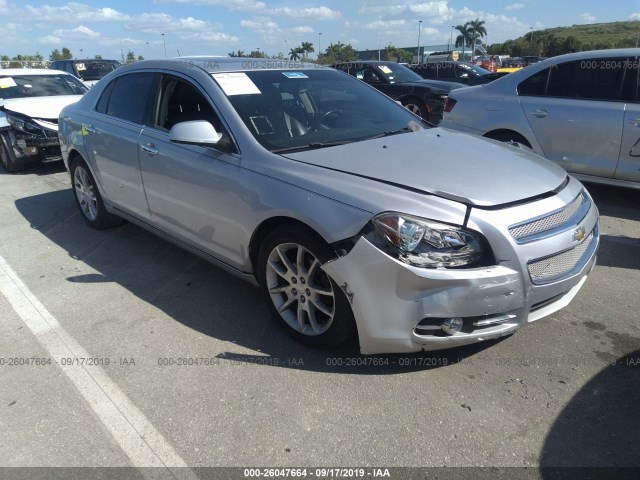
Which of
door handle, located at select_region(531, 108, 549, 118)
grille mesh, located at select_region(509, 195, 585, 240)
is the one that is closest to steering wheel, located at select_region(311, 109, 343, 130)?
grille mesh, located at select_region(509, 195, 585, 240)

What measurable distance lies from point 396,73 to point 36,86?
7.60 m

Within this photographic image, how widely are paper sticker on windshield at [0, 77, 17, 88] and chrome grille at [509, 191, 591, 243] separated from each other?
9.82m

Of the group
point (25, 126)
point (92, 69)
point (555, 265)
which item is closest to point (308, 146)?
point (555, 265)

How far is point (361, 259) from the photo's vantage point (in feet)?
8.33

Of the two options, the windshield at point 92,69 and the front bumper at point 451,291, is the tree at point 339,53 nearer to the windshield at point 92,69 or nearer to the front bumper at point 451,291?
the windshield at point 92,69

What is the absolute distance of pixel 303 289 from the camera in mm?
2996

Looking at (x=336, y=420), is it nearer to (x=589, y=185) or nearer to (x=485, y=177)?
(x=485, y=177)

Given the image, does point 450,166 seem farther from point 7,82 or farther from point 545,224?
point 7,82

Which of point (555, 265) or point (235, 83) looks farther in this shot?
point (235, 83)

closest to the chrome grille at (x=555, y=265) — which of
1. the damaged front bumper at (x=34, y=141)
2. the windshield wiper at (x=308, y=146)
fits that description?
the windshield wiper at (x=308, y=146)

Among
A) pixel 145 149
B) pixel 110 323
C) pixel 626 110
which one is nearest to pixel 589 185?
pixel 626 110

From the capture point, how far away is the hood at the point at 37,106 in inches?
323

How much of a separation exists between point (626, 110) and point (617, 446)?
13.4 feet

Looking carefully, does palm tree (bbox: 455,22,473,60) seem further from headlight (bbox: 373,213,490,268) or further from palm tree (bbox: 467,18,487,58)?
headlight (bbox: 373,213,490,268)
